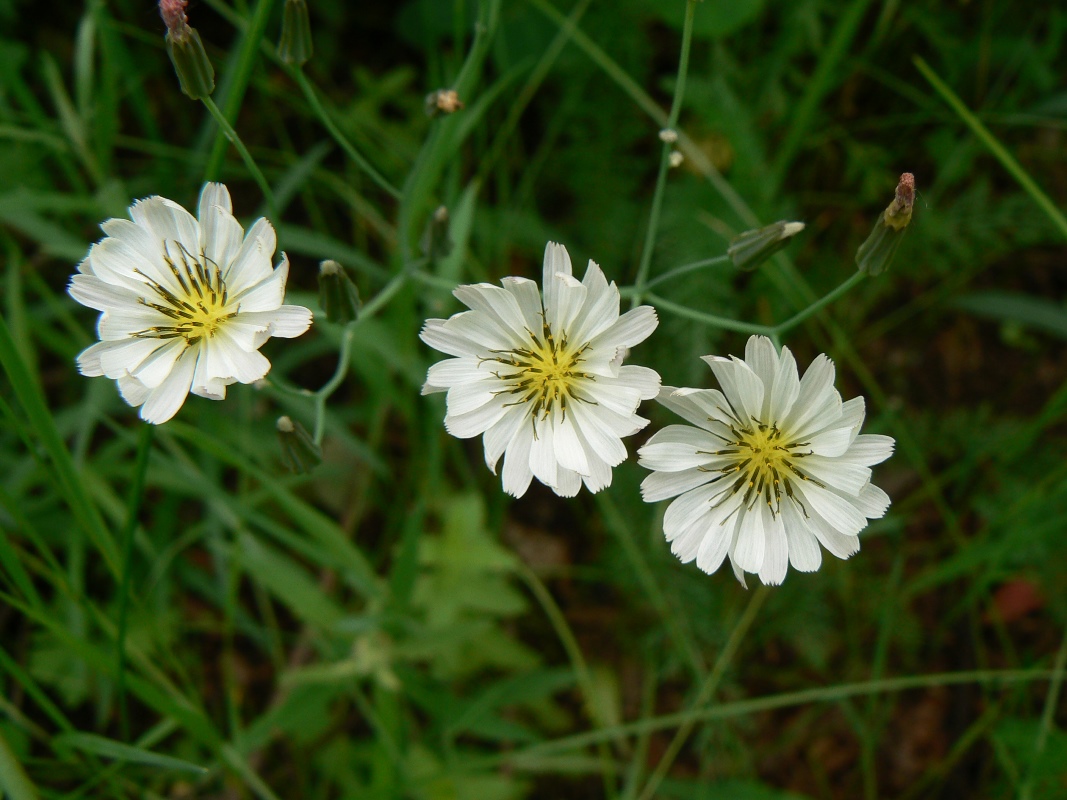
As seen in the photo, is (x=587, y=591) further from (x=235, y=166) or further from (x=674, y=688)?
(x=235, y=166)

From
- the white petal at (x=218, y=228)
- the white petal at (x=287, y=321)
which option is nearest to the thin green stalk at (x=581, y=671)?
the white petal at (x=287, y=321)

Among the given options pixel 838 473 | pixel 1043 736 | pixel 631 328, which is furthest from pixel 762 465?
pixel 1043 736

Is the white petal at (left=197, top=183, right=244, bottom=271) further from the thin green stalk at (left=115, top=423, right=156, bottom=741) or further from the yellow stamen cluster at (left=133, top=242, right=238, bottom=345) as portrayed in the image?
the thin green stalk at (left=115, top=423, right=156, bottom=741)

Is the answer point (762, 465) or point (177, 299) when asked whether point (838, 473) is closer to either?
point (762, 465)

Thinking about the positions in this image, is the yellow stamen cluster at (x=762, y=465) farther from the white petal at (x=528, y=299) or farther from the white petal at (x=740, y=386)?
the white petal at (x=528, y=299)

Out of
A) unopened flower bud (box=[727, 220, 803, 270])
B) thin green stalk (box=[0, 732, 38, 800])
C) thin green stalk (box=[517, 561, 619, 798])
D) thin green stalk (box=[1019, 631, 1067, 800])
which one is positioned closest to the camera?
thin green stalk (box=[0, 732, 38, 800])

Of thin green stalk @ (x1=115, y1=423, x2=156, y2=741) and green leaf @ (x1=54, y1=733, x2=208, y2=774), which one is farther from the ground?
thin green stalk @ (x1=115, y1=423, x2=156, y2=741)

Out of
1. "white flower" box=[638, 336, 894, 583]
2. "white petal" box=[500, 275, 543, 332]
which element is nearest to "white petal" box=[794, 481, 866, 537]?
"white flower" box=[638, 336, 894, 583]

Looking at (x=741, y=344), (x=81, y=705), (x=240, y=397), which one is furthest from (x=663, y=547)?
(x=81, y=705)
